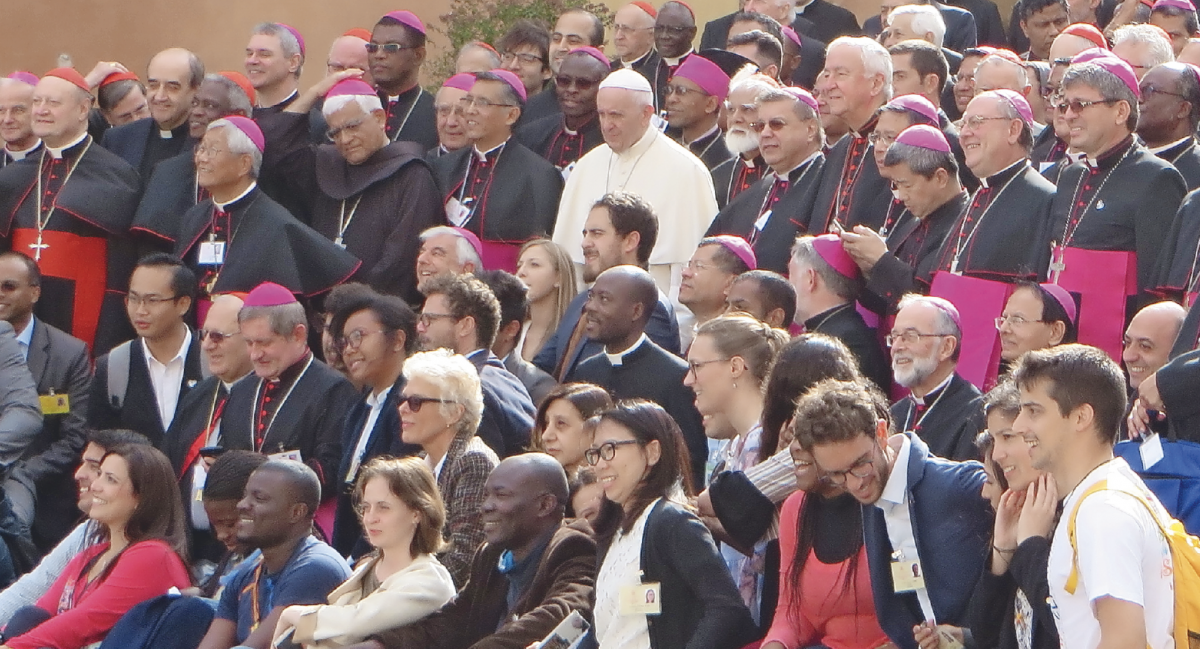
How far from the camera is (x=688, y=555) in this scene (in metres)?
4.76

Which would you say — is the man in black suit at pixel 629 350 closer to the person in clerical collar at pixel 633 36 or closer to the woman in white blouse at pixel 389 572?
the woman in white blouse at pixel 389 572

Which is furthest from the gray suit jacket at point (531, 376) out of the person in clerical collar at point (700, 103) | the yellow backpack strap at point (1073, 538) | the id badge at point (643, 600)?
the yellow backpack strap at point (1073, 538)

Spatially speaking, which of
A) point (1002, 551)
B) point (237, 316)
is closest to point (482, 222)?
point (237, 316)

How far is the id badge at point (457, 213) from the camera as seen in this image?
8.52 m

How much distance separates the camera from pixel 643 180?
27.3ft

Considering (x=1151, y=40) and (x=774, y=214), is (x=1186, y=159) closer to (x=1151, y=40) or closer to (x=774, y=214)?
(x=1151, y=40)

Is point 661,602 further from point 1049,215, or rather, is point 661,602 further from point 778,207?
point 778,207

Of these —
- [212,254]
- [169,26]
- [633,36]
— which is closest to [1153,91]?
[633,36]

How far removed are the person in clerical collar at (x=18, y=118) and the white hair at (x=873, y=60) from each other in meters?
3.81

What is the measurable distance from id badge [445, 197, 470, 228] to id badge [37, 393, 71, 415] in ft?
A: 6.19

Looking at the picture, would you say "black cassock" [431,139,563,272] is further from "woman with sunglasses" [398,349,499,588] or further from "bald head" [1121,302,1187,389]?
"bald head" [1121,302,1187,389]

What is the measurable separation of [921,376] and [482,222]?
120 inches

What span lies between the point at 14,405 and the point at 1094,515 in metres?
4.88

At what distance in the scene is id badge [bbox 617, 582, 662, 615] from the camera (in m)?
4.76
